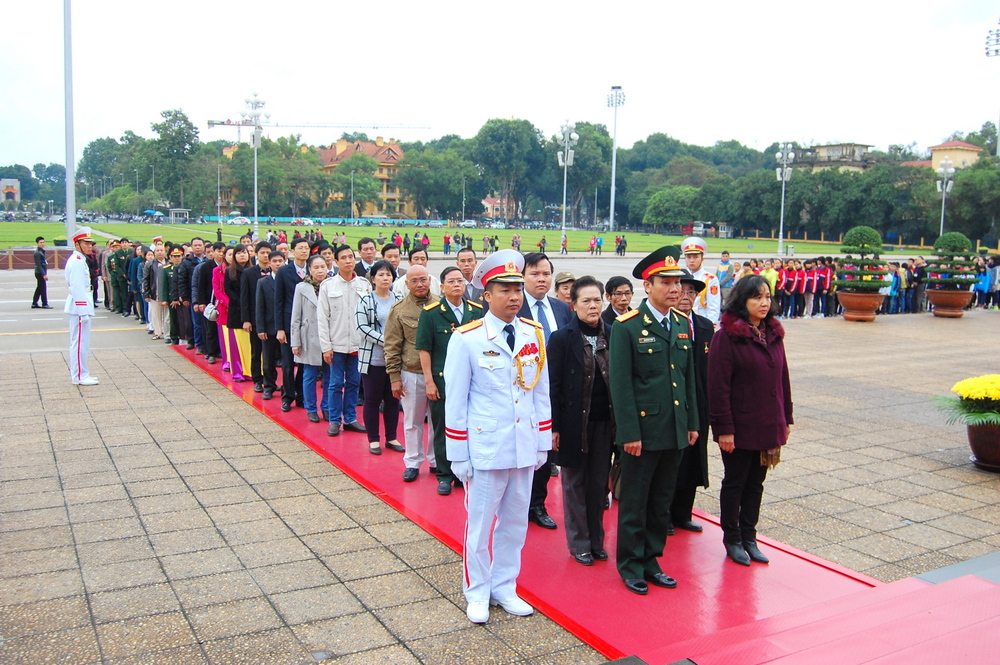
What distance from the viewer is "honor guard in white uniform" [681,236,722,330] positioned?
306 inches

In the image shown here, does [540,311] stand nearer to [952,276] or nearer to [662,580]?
[662,580]

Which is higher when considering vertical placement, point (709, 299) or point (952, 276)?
point (952, 276)

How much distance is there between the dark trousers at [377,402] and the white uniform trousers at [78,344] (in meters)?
4.75

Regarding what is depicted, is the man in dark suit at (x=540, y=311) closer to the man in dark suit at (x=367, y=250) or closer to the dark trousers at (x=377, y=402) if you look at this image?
the dark trousers at (x=377, y=402)

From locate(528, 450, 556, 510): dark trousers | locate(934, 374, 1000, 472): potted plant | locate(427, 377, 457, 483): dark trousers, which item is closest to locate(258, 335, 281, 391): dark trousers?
locate(427, 377, 457, 483): dark trousers

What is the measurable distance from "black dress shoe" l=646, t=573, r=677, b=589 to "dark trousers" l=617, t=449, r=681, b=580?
0.02 metres

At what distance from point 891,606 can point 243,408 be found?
23.0ft

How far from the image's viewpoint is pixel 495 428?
12.9 ft

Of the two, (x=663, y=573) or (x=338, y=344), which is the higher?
(x=338, y=344)

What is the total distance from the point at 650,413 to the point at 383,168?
120 meters

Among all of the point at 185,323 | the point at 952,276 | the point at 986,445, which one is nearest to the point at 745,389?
the point at 986,445

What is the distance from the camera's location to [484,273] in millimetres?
4094

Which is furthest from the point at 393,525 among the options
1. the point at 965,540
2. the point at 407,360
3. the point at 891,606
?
the point at 965,540

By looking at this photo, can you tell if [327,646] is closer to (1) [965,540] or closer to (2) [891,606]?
(2) [891,606]
